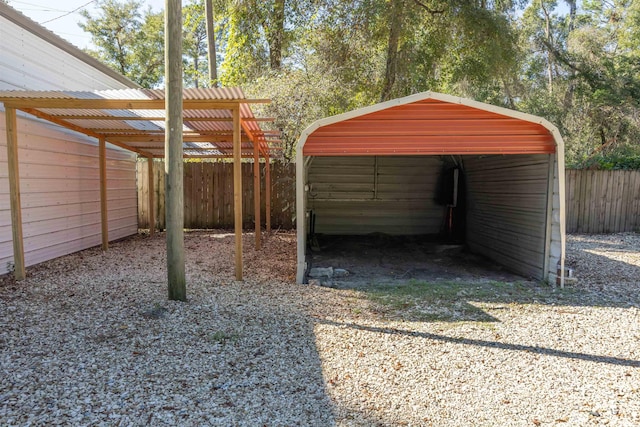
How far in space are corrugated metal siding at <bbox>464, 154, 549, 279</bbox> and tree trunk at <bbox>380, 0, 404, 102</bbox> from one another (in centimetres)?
321

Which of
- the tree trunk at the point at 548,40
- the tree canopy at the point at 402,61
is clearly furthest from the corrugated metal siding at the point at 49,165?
the tree trunk at the point at 548,40

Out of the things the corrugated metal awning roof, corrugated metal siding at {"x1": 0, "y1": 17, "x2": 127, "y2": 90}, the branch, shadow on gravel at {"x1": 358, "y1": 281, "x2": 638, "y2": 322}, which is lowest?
shadow on gravel at {"x1": 358, "y1": 281, "x2": 638, "y2": 322}

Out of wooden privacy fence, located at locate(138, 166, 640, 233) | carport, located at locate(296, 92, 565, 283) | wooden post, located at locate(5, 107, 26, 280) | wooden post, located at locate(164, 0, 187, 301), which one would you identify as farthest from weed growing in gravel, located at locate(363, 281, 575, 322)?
wooden privacy fence, located at locate(138, 166, 640, 233)

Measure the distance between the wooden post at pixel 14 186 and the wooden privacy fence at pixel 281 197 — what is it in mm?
5648

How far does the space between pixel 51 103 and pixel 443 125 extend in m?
4.87

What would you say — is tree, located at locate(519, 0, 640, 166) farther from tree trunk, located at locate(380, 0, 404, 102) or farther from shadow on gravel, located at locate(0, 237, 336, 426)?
shadow on gravel, located at locate(0, 237, 336, 426)

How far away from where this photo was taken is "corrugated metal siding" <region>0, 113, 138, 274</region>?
573cm

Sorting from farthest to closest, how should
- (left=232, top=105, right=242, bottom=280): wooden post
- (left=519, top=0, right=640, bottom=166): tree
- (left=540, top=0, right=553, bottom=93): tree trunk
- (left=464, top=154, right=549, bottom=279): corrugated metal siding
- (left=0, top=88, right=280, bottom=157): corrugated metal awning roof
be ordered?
(left=540, top=0, right=553, bottom=93): tree trunk
(left=519, top=0, right=640, bottom=166): tree
(left=464, top=154, right=549, bottom=279): corrugated metal siding
(left=232, top=105, right=242, bottom=280): wooden post
(left=0, top=88, right=280, bottom=157): corrugated metal awning roof

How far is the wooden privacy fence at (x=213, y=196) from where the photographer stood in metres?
10.7

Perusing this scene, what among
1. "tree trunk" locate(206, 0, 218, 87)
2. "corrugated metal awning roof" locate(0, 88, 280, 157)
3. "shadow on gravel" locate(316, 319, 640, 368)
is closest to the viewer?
"shadow on gravel" locate(316, 319, 640, 368)

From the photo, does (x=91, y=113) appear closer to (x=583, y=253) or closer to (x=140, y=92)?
(x=140, y=92)

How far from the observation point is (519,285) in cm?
528

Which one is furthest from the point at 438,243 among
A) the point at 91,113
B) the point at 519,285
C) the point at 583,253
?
the point at 91,113

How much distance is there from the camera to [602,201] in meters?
10.3
